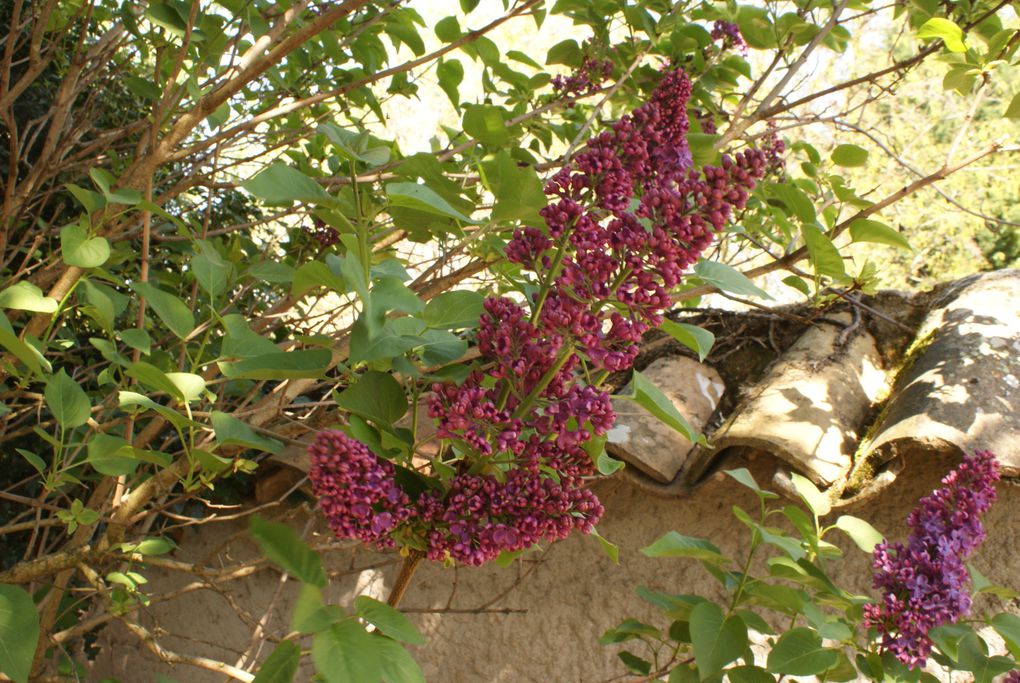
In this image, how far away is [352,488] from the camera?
34.1 inches

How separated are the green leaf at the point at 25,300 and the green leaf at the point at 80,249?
0.06 meters

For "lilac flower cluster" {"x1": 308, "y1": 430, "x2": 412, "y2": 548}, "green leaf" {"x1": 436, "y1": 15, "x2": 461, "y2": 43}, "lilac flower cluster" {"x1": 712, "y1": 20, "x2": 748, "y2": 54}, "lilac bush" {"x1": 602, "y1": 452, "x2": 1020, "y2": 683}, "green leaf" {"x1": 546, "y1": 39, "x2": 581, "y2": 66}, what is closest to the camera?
"lilac flower cluster" {"x1": 308, "y1": 430, "x2": 412, "y2": 548}

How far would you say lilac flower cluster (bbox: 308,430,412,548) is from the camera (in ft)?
2.81

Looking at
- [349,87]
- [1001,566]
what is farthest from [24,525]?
[1001,566]

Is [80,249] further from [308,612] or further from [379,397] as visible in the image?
[308,612]

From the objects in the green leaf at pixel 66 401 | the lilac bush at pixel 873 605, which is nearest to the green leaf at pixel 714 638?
the lilac bush at pixel 873 605

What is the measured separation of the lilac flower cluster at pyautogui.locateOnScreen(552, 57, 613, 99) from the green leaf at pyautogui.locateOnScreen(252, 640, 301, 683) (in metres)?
1.76

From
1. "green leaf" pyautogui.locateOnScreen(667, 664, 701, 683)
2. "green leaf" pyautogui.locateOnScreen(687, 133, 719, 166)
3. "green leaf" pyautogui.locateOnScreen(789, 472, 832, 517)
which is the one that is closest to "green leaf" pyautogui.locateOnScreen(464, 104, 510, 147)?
"green leaf" pyautogui.locateOnScreen(687, 133, 719, 166)

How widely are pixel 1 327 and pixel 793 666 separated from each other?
116cm

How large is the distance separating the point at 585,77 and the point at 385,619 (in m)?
1.80

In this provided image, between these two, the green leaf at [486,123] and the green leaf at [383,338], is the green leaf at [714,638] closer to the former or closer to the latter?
the green leaf at [383,338]

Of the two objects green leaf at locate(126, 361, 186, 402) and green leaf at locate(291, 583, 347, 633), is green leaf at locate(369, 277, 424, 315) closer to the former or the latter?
green leaf at locate(291, 583, 347, 633)

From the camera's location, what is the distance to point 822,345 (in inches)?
96.6

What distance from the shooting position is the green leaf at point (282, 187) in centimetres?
77
